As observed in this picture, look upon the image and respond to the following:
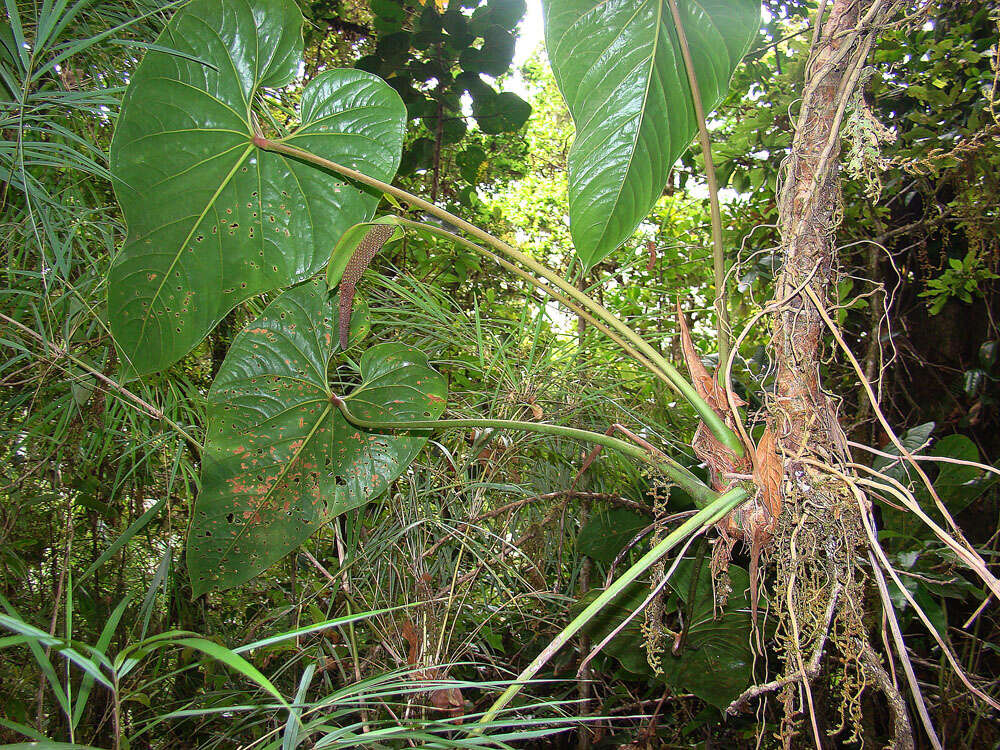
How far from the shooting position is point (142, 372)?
698mm

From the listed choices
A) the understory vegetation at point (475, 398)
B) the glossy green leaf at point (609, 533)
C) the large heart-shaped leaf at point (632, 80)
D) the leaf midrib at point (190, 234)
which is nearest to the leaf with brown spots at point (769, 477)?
the understory vegetation at point (475, 398)

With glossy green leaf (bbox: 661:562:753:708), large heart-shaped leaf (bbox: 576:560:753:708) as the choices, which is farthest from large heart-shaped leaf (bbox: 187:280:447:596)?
glossy green leaf (bbox: 661:562:753:708)

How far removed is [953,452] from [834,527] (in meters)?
0.48

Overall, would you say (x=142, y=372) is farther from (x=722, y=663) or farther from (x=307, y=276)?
(x=722, y=663)

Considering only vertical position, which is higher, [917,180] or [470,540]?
[917,180]

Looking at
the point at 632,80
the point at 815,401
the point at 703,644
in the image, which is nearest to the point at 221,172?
the point at 632,80

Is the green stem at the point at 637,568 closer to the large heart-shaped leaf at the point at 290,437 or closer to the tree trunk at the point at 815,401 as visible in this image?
the tree trunk at the point at 815,401

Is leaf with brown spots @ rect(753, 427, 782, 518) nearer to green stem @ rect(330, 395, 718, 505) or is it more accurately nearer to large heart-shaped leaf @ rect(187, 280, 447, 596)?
green stem @ rect(330, 395, 718, 505)

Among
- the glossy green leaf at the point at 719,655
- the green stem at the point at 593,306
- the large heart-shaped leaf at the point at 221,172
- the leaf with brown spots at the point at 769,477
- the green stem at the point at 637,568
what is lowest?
the glossy green leaf at the point at 719,655

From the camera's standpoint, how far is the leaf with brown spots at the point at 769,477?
0.47 meters

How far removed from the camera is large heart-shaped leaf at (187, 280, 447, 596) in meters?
0.77

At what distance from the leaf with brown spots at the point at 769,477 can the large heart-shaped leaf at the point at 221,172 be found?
58cm

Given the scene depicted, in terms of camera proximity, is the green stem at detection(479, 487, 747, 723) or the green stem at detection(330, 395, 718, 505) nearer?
the green stem at detection(479, 487, 747, 723)

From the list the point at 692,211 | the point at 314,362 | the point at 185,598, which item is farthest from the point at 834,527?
the point at 692,211
